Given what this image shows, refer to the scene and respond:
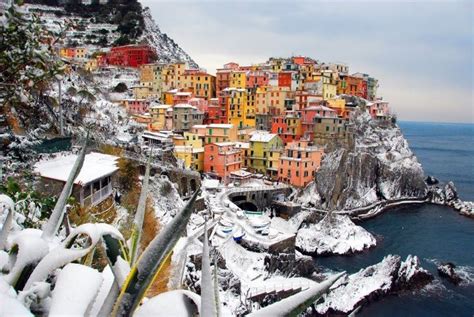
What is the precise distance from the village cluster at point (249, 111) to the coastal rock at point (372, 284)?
14.1m

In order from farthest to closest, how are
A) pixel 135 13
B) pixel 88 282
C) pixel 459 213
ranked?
pixel 135 13, pixel 459 213, pixel 88 282

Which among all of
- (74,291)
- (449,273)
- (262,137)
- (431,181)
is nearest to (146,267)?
(74,291)

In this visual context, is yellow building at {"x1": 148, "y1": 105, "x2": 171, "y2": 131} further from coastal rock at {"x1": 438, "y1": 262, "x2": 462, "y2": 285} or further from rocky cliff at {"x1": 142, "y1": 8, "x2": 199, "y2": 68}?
rocky cliff at {"x1": 142, "y1": 8, "x2": 199, "y2": 68}

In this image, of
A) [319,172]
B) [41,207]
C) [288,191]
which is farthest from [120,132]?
[41,207]

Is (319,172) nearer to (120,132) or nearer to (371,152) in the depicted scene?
(371,152)

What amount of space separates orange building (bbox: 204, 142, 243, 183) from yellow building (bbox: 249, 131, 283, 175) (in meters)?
2.83

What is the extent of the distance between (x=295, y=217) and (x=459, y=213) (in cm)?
1738

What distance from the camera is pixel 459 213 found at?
1566 inches

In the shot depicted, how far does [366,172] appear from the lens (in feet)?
136

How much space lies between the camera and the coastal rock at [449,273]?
2425cm

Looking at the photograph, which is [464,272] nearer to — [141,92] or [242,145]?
[242,145]

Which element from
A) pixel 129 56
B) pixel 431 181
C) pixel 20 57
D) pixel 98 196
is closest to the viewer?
pixel 20 57

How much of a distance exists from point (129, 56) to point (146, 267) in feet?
211

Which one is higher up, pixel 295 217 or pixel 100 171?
pixel 100 171
